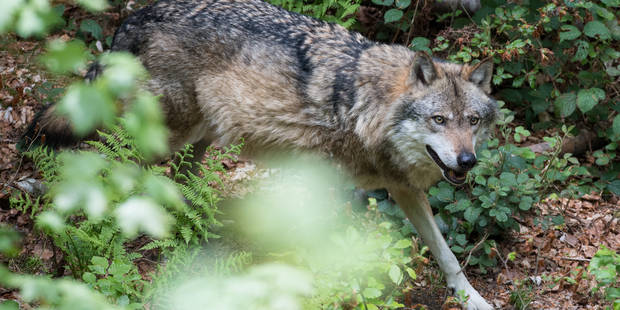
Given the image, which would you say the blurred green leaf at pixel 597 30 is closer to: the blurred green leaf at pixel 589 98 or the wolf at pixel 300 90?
the blurred green leaf at pixel 589 98

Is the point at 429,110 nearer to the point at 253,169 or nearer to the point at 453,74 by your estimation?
the point at 453,74

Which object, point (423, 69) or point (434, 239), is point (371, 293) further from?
point (423, 69)

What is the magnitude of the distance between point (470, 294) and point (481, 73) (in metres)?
1.95

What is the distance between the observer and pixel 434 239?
4.97 meters

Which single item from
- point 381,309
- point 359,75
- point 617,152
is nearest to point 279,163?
point 359,75

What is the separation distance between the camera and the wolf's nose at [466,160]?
423cm

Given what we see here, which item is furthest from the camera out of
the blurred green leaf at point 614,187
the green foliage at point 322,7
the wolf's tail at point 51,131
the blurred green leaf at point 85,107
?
the green foliage at point 322,7

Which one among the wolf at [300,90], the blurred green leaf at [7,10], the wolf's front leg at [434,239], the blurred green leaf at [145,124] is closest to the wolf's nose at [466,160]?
the wolf at [300,90]

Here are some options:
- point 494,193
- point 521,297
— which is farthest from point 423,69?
point 521,297

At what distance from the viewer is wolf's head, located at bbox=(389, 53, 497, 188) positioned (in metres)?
4.42

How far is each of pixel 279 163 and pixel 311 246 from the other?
1763 millimetres

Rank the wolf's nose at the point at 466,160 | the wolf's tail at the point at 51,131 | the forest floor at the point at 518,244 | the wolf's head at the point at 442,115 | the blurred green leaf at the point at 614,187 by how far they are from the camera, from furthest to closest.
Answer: the blurred green leaf at the point at 614,187 → the wolf's tail at the point at 51,131 → the forest floor at the point at 518,244 → the wolf's head at the point at 442,115 → the wolf's nose at the point at 466,160

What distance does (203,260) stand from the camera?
4.71m

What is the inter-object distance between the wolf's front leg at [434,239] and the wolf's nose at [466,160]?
912 millimetres
